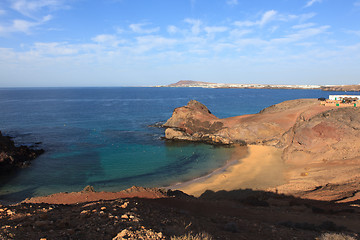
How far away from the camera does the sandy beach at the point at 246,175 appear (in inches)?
930

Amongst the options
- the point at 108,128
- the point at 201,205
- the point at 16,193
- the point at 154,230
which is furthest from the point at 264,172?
the point at 108,128

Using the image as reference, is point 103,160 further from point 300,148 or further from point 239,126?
point 300,148

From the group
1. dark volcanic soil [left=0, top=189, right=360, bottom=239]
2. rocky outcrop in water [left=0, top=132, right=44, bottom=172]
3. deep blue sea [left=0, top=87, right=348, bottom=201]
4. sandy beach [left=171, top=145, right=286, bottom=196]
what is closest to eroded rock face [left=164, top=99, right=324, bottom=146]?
deep blue sea [left=0, top=87, right=348, bottom=201]

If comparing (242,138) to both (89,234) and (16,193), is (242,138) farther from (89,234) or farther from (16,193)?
(89,234)

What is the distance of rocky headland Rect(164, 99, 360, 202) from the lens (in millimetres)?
21234

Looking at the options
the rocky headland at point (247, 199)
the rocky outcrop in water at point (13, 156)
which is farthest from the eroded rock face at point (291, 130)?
the rocky outcrop in water at point (13, 156)

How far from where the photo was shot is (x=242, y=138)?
40906 mm

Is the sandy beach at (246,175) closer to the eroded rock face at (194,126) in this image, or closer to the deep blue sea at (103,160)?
the deep blue sea at (103,160)

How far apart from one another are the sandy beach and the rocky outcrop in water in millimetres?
20719

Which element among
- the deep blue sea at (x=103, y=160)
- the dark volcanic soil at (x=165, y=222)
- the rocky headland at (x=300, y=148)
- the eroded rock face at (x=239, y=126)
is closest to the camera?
the dark volcanic soil at (x=165, y=222)

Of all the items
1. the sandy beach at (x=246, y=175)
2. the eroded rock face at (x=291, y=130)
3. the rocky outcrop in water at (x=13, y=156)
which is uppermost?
the eroded rock face at (x=291, y=130)

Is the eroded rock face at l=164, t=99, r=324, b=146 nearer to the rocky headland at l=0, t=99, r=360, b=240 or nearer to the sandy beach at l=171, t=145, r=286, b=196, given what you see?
the rocky headland at l=0, t=99, r=360, b=240

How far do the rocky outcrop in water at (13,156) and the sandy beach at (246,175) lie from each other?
20719 mm

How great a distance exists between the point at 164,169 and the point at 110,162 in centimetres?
772
